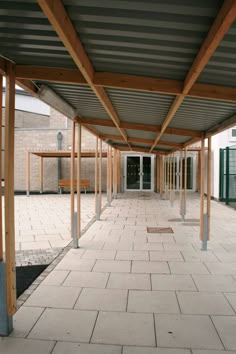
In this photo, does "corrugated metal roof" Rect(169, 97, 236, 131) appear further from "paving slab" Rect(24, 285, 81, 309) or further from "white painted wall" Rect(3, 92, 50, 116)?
"white painted wall" Rect(3, 92, 50, 116)

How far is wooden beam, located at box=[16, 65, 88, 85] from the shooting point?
3170 mm

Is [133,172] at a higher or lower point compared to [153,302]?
higher

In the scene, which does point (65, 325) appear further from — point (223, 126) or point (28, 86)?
point (223, 126)

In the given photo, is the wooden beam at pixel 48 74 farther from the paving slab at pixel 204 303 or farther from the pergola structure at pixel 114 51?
the paving slab at pixel 204 303

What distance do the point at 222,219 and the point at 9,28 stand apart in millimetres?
8168

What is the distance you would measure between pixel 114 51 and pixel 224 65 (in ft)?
3.10

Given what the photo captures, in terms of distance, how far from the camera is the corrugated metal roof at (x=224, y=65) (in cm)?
241

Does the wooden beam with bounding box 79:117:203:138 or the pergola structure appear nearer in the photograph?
the pergola structure

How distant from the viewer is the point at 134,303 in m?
3.61

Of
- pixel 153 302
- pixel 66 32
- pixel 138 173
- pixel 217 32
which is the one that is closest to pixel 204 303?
pixel 153 302

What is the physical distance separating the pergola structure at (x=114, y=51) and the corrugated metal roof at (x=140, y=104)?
0.11 feet

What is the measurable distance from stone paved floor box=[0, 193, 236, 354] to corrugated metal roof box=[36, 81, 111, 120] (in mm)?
2405

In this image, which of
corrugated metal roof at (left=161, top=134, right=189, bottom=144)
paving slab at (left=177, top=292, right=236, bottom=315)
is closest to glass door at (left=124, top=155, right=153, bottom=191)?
corrugated metal roof at (left=161, top=134, right=189, bottom=144)

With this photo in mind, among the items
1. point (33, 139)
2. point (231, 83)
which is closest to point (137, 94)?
point (231, 83)
